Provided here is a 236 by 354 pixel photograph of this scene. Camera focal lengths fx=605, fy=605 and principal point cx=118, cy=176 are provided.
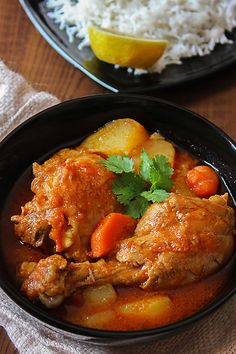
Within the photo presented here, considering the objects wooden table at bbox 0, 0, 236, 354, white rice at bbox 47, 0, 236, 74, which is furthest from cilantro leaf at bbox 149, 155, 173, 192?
white rice at bbox 47, 0, 236, 74

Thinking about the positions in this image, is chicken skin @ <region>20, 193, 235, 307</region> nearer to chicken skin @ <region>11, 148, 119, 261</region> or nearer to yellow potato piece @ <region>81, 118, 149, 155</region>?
chicken skin @ <region>11, 148, 119, 261</region>

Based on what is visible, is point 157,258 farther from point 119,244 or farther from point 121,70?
point 121,70

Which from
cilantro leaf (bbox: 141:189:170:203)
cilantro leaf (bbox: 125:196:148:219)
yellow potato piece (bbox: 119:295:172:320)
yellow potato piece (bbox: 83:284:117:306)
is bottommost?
yellow potato piece (bbox: 119:295:172:320)

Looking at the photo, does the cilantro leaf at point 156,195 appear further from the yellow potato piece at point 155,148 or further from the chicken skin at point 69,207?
the yellow potato piece at point 155,148

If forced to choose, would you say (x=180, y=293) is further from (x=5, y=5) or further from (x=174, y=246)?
(x=5, y=5)

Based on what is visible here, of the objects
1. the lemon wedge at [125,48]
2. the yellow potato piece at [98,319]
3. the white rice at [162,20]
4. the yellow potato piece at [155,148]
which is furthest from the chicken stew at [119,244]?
the white rice at [162,20]

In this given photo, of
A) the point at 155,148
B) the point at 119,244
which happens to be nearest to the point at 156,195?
the point at 119,244

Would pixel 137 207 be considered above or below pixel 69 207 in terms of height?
below
